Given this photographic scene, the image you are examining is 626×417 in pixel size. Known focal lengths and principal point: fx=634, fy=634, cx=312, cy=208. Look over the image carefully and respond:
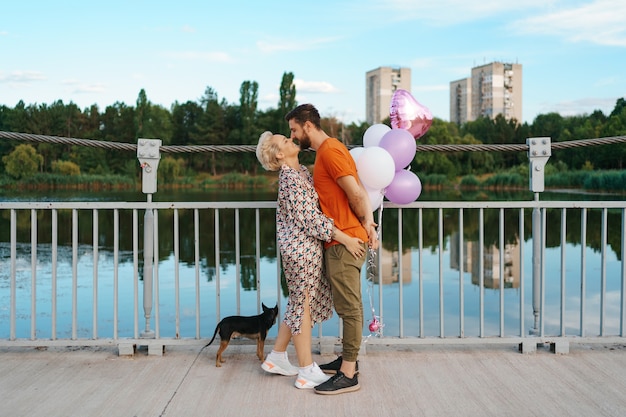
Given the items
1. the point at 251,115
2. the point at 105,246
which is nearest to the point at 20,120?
the point at 251,115

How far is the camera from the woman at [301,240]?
303 cm

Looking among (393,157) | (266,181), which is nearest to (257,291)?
(393,157)

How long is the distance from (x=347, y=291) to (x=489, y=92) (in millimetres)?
110564

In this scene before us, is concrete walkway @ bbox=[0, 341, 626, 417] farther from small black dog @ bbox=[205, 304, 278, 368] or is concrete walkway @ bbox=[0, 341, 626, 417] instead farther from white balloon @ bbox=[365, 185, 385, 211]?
white balloon @ bbox=[365, 185, 385, 211]

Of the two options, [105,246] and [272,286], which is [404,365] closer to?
[272,286]

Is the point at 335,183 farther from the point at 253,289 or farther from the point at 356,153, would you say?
the point at 253,289

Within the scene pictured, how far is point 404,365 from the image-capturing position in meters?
3.43

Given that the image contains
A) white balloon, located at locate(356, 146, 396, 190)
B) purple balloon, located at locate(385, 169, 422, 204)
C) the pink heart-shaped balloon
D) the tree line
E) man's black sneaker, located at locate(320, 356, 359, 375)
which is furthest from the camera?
the tree line

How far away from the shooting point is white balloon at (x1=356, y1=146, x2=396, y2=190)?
320 cm

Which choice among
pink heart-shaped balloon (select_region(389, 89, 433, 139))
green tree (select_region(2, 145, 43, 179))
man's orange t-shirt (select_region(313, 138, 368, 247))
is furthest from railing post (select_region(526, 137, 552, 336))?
green tree (select_region(2, 145, 43, 179))

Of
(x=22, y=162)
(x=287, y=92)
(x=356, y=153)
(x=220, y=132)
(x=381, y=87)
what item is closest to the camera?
(x=356, y=153)

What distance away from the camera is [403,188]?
3451 mm

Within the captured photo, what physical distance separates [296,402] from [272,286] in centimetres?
736

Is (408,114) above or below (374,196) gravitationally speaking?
above
